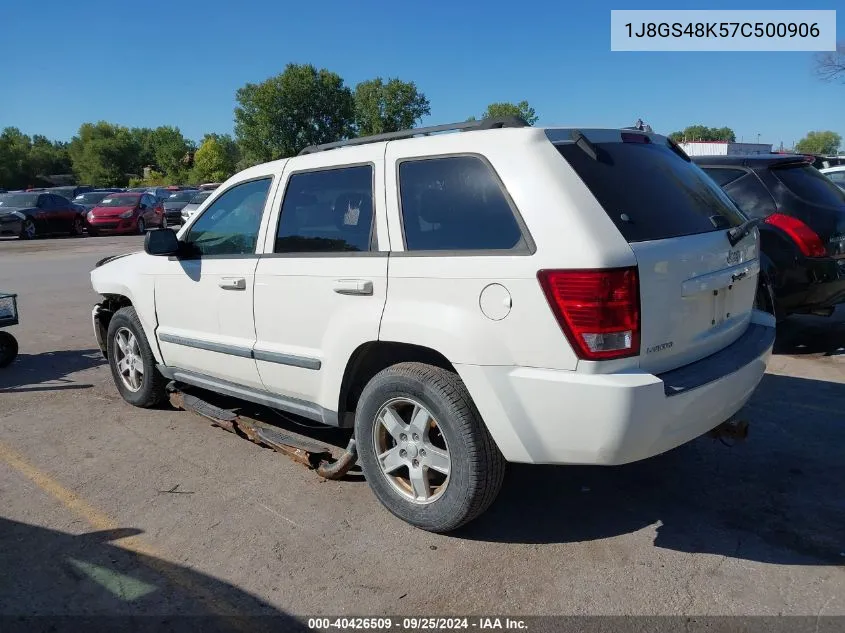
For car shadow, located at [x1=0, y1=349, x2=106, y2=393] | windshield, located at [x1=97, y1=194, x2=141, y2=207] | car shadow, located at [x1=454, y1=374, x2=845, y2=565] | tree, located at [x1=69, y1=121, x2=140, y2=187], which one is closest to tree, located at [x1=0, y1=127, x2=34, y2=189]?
tree, located at [x1=69, y1=121, x2=140, y2=187]

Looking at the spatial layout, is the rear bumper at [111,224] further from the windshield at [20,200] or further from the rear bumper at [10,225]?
the rear bumper at [10,225]

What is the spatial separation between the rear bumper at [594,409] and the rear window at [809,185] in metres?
3.97

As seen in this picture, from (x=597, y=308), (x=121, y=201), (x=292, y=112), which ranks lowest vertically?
(x=597, y=308)

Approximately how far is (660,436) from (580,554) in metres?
0.73

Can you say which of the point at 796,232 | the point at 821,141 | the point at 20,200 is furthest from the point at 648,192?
the point at 821,141

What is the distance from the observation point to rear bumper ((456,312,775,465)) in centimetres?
287

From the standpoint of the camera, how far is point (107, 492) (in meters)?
4.07

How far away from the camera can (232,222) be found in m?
4.60

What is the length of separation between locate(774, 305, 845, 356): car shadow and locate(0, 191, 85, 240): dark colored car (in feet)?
79.1

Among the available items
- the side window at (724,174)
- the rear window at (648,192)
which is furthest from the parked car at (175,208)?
the rear window at (648,192)

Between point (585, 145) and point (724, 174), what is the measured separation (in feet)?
14.0

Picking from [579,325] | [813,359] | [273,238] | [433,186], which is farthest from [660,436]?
[813,359]

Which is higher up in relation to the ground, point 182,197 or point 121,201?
point 182,197

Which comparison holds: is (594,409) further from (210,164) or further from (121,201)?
(210,164)
